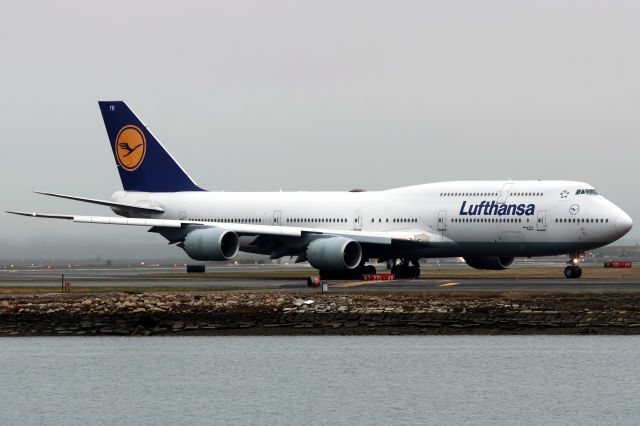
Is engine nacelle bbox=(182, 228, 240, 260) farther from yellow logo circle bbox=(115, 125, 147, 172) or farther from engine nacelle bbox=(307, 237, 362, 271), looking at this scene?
yellow logo circle bbox=(115, 125, 147, 172)

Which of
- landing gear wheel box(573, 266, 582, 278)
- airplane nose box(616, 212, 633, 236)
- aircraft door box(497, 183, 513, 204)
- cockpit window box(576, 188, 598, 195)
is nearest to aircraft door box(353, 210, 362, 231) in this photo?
aircraft door box(497, 183, 513, 204)

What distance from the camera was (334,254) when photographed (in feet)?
217

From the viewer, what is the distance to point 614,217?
65.0m

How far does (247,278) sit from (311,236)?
6.20 meters

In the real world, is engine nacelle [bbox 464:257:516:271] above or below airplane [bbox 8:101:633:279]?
below

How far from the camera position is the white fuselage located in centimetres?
6556

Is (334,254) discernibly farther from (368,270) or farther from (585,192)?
(585,192)

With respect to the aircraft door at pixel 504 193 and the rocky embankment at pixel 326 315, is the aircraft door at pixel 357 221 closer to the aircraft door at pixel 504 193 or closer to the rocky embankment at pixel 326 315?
the aircraft door at pixel 504 193
